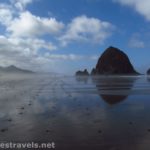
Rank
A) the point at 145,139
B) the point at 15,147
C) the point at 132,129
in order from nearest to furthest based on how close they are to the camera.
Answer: the point at 15,147, the point at 145,139, the point at 132,129

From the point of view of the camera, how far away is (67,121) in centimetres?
1422

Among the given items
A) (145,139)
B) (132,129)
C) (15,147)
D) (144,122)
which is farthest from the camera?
(144,122)

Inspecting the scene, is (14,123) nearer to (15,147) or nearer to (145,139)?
(15,147)

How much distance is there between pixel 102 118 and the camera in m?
14.8

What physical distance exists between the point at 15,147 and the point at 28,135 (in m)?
1.71

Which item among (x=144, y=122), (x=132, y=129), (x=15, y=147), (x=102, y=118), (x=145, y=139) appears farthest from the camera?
(x=102, y=118)

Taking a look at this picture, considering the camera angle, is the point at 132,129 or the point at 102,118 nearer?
the point at 132,129

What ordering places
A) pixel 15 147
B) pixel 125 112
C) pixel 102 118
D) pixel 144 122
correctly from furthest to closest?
pixel 125 112 < pixel 102 118 < pixel 144 122 < pixel 15 147

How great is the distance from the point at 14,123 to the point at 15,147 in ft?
14.9

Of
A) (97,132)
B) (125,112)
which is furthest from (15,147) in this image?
(125,112)

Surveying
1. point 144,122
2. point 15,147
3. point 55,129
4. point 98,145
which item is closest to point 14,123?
point 55,129

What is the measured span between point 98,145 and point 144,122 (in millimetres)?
4865

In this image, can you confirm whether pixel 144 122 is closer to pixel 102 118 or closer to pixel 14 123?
pixel 102 118

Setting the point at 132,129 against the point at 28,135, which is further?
the point at 132,129
